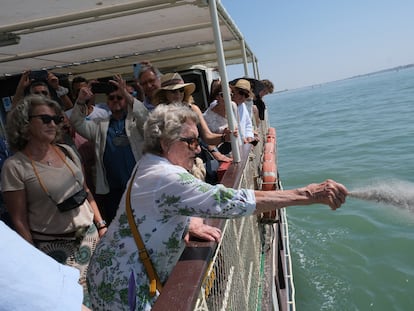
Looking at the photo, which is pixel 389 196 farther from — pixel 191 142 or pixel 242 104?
pixel 242 104

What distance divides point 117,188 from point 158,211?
1.75 meters

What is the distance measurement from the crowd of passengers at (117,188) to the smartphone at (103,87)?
0.02 meters

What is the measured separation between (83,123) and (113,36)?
5.76 feet

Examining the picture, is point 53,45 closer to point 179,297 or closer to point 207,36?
point 207,36

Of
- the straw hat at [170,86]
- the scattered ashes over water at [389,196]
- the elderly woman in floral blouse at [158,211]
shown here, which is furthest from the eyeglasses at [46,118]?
the scattered ashes over water at [389,196]

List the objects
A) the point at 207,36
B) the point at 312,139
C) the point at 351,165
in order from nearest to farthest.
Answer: the point at 207,36 → the point at 351,165 → the point at 312,139

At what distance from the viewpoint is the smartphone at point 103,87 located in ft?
11.2

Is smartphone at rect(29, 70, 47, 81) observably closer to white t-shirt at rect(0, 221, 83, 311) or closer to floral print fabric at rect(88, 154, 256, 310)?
floral print fabric at rect(88, 154, 256, 310)

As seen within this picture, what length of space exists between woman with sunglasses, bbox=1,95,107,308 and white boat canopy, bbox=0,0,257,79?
2.89 feet

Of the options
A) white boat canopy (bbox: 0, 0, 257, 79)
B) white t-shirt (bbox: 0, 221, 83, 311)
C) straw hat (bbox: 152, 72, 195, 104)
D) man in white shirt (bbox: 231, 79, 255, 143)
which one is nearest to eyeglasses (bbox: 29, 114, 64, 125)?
white boat canopy (bbox: 0, 0, 257, 79)

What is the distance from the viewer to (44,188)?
2426mm

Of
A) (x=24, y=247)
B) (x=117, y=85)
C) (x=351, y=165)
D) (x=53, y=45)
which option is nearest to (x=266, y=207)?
(x=24, y=247)

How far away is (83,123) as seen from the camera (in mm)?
3367

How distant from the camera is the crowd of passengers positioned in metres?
1.77
